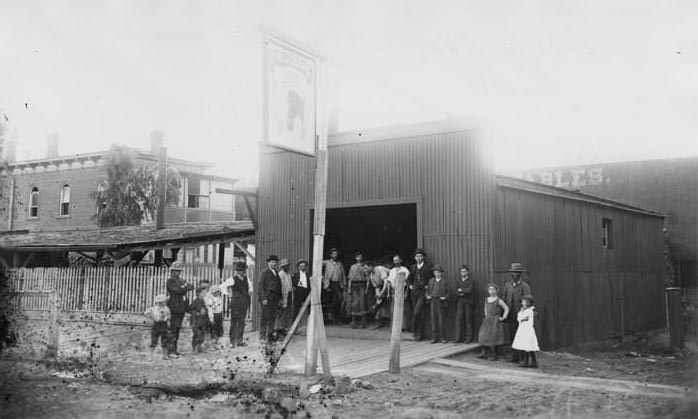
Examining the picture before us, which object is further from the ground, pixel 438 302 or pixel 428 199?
pixel 428 199

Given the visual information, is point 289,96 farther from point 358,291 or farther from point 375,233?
point 375,233

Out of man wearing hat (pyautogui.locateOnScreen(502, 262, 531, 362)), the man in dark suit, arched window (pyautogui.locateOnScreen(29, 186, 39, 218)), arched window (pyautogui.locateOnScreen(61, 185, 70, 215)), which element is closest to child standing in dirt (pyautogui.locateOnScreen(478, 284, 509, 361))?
man wearing hat (pyautogui.locateOnScreen(502, 262, 531, 362))

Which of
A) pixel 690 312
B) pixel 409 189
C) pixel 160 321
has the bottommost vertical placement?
pixel 690 312

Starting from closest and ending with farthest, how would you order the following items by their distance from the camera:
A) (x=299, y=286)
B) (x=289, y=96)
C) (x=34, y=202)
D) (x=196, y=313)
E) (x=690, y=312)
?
(x=289, y=96)
(x=196, y=313)
(x=299, y=286)
(x=690, y=312)
(x=34, y=202)

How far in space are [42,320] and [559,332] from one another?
13676 mm

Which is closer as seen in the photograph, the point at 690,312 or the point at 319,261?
the point at 319,261

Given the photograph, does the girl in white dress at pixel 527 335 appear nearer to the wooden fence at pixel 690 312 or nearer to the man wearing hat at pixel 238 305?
the man wearing hat at pixel 238 305

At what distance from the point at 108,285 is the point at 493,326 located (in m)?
14.2

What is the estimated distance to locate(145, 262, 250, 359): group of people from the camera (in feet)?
42.4

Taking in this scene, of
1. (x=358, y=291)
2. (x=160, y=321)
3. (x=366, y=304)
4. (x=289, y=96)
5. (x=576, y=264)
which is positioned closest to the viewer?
(x=289, y=96)

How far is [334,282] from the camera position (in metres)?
16.5

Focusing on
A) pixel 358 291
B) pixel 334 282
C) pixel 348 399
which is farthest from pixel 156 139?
pixel 348 399

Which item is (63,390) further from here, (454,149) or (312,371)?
(454,149)

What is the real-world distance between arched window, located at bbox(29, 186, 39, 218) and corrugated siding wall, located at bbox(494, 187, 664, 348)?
2801 cm
